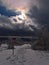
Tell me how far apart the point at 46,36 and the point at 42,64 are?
958cm

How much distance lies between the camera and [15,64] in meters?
8.51

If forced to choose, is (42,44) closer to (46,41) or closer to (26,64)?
(46,41)

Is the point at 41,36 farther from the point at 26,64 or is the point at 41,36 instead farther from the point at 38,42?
the point at 26,64

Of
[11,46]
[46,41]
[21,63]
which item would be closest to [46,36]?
[46,41]

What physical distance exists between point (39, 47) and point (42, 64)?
30.6 ft

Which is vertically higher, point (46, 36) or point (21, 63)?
point (46, 36)

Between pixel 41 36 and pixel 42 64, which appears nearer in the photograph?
pixel 42 64

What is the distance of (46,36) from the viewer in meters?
18.0

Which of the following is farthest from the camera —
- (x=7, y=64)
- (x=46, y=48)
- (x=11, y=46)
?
(x=11, y=46)

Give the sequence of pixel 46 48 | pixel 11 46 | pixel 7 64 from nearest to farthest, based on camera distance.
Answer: pixel 7 64 < pixel 46 48 < pixel 11 46

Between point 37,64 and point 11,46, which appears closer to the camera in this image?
point 37,64

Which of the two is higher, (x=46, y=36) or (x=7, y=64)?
(x=46, y=36)

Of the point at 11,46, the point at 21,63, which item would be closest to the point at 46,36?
the point at 11,46

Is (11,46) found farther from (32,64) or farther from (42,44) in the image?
(32,64)
